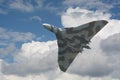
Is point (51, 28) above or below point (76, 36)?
above

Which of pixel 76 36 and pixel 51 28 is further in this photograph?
pixel 76 36

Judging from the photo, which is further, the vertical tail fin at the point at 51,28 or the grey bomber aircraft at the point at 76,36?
the grey bomber aircraft at the point at 76,36

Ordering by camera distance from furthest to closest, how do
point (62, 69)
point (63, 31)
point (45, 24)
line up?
point (62, 69)
point (63, 31)
point (45, 24)

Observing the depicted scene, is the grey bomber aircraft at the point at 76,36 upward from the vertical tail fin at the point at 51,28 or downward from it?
downward

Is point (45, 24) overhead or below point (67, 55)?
overhead

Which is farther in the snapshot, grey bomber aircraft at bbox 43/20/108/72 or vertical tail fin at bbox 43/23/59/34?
grey bomber aircraft at bbox 43/20/108/72

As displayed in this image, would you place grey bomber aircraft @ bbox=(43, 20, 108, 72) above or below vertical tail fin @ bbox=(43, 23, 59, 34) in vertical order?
below

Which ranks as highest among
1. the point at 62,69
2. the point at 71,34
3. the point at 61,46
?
the point at 71,34

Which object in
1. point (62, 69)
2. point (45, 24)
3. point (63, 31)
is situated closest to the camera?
point (45, 24)

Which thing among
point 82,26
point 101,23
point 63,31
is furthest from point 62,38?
point 101,23

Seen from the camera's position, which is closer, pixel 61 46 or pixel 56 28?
pixel 56 28

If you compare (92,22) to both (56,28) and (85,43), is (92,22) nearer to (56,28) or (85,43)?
(85,43)

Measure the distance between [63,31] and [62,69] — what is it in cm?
1482

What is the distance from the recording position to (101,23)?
279ft
